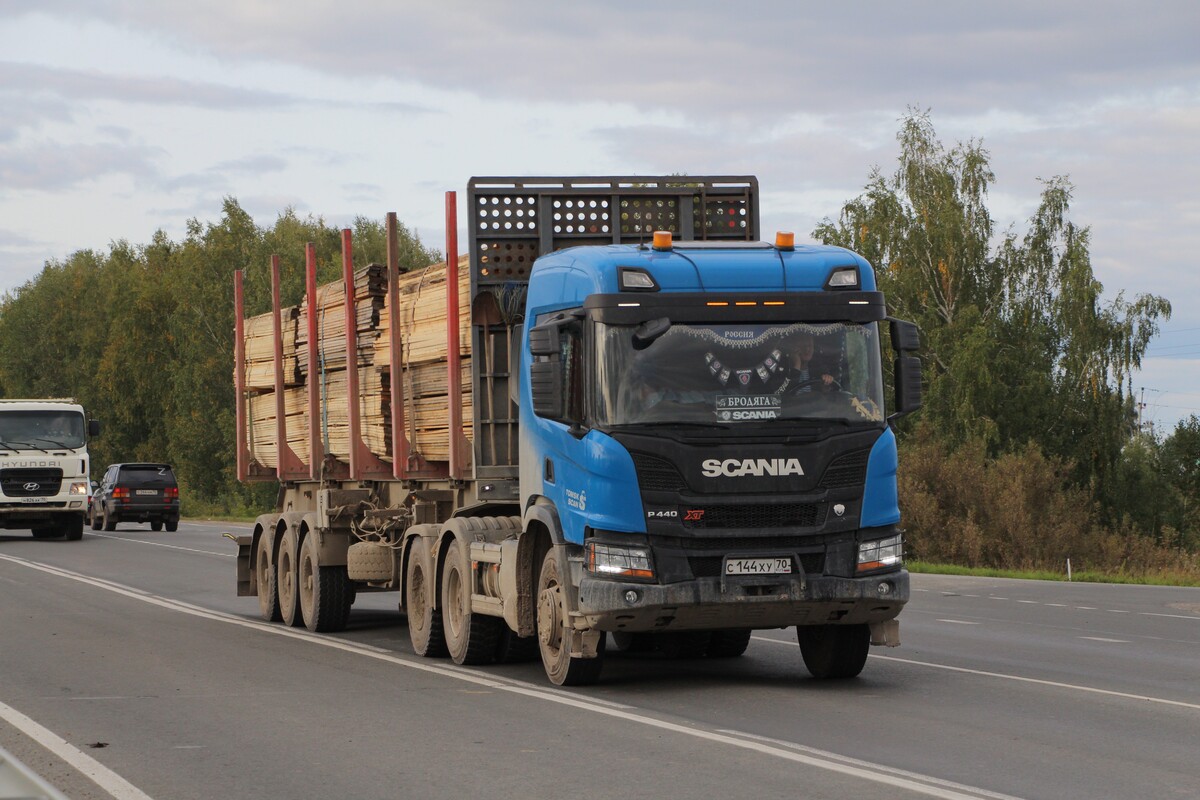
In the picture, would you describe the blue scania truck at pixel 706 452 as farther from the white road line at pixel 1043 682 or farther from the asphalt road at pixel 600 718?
the white road line at pixel 1043 682

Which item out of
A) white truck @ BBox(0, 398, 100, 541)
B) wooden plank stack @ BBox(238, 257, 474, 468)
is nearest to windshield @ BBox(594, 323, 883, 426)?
wooden plank stack @ BBox(238, 257, 474, 468)

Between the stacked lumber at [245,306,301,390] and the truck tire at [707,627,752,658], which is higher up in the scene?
the stacked lumber at [245,306,301,390]

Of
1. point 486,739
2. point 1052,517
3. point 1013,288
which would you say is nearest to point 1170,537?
point 1013,288

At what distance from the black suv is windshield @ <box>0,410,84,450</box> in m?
8.51

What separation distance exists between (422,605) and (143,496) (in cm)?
3490

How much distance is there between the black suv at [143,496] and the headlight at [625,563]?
38771mm

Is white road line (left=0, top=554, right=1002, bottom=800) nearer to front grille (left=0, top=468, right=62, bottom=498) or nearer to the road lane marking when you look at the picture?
the road lane marking

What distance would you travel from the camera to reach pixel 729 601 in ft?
37.2

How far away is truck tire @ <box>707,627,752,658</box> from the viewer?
1445 centimetres

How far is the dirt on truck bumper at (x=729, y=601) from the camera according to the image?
11258mm

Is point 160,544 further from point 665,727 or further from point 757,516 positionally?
point 665,727

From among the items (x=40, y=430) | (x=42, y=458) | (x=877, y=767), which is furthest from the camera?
(x=40, y=430)

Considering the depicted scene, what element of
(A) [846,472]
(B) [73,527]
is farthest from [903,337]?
(B) [73,527]

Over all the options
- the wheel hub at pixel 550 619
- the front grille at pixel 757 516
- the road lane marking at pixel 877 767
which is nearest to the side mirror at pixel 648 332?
the front grille at pixel 757 516
